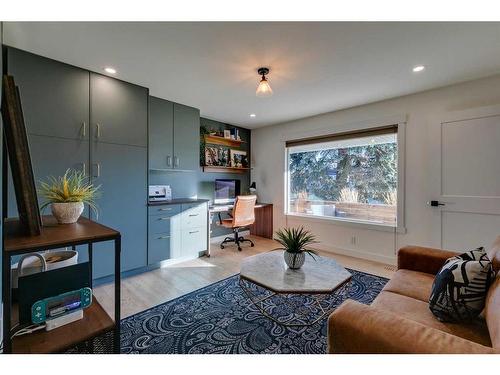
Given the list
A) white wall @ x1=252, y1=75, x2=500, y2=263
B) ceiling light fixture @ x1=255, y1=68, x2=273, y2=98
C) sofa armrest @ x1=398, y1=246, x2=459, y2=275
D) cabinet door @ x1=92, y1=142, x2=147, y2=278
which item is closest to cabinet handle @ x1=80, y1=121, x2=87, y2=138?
cabinet door @ x1=92, y1=142, x2=147, y2=278

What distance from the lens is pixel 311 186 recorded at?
4195 millimetres

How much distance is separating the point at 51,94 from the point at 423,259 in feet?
11.6

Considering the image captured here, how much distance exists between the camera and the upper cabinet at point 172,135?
3154mm

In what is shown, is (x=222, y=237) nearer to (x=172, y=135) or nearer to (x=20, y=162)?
(x=172, y=135)

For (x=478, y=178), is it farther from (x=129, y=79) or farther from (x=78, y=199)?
(x=129, y=79)

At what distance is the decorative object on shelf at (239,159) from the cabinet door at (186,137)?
103cm

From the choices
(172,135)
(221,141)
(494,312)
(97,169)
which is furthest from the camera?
(221,141)

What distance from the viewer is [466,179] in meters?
2.55

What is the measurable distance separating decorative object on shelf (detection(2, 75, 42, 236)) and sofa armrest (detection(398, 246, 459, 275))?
2339mm

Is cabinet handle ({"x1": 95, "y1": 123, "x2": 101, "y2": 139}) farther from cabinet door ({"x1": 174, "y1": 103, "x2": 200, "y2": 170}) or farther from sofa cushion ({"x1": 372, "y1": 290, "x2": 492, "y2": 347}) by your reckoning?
sofa cushion ({"x1": 372, "y1": 290, "x2": 492, "y2": 347})

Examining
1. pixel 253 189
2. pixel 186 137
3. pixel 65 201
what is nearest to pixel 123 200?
pixel 186 137

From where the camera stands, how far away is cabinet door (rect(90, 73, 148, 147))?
2453 millimetres

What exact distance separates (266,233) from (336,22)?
368 centimetres

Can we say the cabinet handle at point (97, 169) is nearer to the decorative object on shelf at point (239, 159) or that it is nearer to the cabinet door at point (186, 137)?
the cabinet door at point (186, 137)
